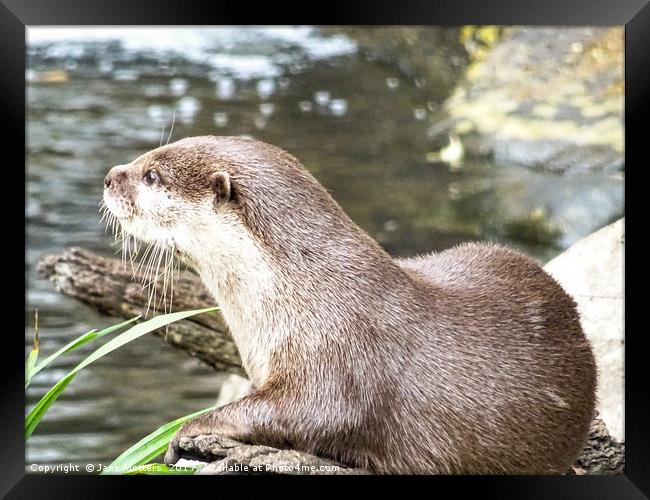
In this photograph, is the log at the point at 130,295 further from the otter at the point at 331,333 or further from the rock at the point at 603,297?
the rock at the point at 603,297

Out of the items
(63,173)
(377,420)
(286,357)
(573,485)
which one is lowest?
(573,485)

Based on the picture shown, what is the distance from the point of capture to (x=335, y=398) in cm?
213

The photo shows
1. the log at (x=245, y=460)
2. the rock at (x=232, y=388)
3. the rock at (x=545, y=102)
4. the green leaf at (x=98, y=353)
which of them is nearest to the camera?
the log at (x=245, y=460)

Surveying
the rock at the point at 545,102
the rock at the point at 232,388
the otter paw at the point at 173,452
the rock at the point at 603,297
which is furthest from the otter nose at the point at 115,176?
the rock at the point at 603,297

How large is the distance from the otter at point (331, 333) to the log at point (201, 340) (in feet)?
0.14

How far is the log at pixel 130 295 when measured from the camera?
2771mm

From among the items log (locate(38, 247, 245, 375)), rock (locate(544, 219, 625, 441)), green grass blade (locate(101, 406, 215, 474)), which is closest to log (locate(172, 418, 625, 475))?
green grass blade (locate(101, 406, 215, 474))

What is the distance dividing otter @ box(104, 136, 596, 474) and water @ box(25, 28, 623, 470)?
1.36 feet

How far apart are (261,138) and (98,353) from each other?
2.96 ft
